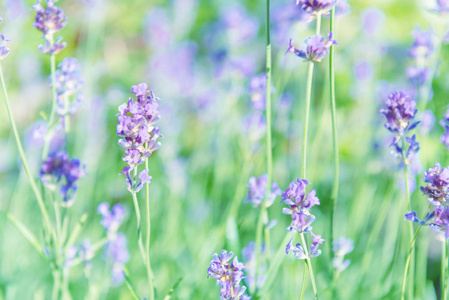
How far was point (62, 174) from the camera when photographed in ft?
4.13

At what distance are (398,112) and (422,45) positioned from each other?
67cm

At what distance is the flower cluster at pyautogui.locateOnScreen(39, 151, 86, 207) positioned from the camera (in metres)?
1.24

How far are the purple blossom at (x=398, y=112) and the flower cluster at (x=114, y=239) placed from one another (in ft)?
2.57

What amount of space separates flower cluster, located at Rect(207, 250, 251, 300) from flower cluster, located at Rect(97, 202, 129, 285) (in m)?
0.48

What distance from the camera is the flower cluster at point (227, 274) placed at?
902mm

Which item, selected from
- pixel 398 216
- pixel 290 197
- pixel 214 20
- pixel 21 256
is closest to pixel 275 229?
pixel 398 216

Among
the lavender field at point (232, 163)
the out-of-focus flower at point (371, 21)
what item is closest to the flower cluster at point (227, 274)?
the lavender field at point (232, 163)

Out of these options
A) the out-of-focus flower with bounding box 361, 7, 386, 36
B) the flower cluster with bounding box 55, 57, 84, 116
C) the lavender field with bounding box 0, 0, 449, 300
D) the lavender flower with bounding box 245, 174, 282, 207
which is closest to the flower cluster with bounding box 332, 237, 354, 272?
the lavender field with bounding box 0, 0, 449, 300

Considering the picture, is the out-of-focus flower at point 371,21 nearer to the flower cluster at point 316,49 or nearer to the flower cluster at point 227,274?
the flower cluster at point 316,49

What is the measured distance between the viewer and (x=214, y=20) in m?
4.18

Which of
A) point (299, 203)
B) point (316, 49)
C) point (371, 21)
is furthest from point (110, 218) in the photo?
point (371, 21)

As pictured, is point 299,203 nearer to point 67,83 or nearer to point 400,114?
point 400,114

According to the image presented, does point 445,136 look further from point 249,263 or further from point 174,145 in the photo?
point 174,145

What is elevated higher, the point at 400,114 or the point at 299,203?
the point at 400,114
